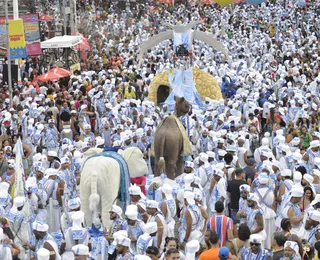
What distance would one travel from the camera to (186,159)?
1474 centimetres

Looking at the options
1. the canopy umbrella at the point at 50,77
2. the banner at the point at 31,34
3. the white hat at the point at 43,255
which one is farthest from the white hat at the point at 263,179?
the banner at the point at 31,34

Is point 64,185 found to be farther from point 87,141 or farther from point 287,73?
point 287,73

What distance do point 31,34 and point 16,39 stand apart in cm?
390

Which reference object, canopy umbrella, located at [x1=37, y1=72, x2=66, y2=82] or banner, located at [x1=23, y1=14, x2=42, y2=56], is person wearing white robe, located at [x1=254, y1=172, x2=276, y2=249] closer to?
canopy umbrella, located at [x1=37, y1=72, x2=66, y2=82]

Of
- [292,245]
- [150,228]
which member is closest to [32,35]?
[150,228]

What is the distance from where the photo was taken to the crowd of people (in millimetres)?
9141

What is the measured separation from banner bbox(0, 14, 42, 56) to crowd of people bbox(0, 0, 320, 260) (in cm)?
119

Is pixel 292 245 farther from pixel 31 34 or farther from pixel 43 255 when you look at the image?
pixel 31 34

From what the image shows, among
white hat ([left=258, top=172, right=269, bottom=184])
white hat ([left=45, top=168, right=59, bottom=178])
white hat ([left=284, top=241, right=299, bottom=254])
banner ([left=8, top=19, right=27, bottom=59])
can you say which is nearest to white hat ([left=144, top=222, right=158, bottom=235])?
white hat ([left=284, top=241, right=299, bottom=254])

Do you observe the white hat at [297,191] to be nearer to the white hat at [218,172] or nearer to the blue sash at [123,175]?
the white hat at [218,172]

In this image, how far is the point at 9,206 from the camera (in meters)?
10.7

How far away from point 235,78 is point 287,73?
234cm

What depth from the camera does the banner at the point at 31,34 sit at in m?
23.9

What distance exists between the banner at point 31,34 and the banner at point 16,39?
8.81 feet
